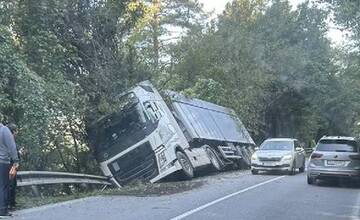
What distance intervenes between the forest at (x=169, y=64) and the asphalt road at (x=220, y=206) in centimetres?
415

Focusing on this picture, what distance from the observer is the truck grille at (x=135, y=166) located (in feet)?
60.4

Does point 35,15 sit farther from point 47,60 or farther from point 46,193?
point 46,193

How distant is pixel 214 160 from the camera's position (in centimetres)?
2423

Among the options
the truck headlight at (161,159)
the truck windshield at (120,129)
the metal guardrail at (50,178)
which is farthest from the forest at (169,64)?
the truck headlight at (161,159)

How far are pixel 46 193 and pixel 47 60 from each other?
4.13 meters

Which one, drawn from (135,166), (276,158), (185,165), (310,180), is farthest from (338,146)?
(135,166)

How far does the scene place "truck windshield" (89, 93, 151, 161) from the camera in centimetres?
1864

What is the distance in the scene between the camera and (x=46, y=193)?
16609 mm

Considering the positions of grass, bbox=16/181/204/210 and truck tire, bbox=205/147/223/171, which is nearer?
grass, bbox=16/181/204/210

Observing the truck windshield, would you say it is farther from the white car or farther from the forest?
the white car

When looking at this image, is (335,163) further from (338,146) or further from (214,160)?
(214,160)

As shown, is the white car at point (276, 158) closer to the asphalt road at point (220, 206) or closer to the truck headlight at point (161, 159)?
the truck headlight at point (161, 159)

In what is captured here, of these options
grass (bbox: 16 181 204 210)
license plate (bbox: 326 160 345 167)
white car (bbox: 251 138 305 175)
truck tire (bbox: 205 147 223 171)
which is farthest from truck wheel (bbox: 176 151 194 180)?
license plate (bbox: 326 160 345 167)

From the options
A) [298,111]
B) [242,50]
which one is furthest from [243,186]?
[298,111]
